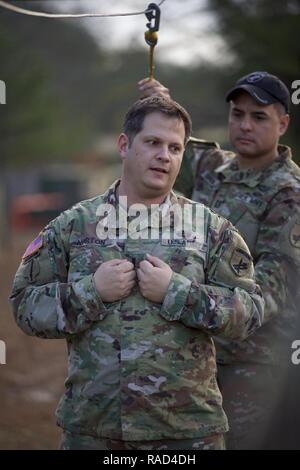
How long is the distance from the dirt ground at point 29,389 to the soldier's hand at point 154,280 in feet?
10.2

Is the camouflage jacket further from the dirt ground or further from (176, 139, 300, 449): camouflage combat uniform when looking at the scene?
the dirt ground

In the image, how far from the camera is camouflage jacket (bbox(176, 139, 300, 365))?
3746 millimetres

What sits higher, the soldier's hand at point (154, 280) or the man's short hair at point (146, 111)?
the man's short hair at point (146, 111)

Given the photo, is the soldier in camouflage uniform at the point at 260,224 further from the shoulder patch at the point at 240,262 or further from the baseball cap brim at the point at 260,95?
the shoulder patch at the point at 240,262

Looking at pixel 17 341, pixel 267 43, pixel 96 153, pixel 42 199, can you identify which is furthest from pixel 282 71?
pixel 96 153

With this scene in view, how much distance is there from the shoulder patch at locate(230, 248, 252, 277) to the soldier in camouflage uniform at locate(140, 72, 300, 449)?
1.95 feet

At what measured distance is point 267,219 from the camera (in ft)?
12.7

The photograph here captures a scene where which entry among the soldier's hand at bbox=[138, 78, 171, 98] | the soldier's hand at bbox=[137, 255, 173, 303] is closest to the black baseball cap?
the soldier's hand at bbox=[138, 78, 171, 98]

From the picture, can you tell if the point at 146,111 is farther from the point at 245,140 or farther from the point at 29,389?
the point at 29,389

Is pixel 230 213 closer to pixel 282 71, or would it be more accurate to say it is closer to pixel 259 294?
pixel 259 294

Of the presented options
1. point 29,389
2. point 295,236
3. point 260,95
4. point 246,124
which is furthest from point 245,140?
point 29,389

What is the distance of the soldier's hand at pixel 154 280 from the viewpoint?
9.43 ft

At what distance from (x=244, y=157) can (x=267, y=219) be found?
1.50 ft

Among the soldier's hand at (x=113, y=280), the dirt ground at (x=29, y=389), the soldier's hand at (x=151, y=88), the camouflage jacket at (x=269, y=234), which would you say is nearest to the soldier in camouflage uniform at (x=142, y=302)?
the soldier's hand at (x=113, y=280)
